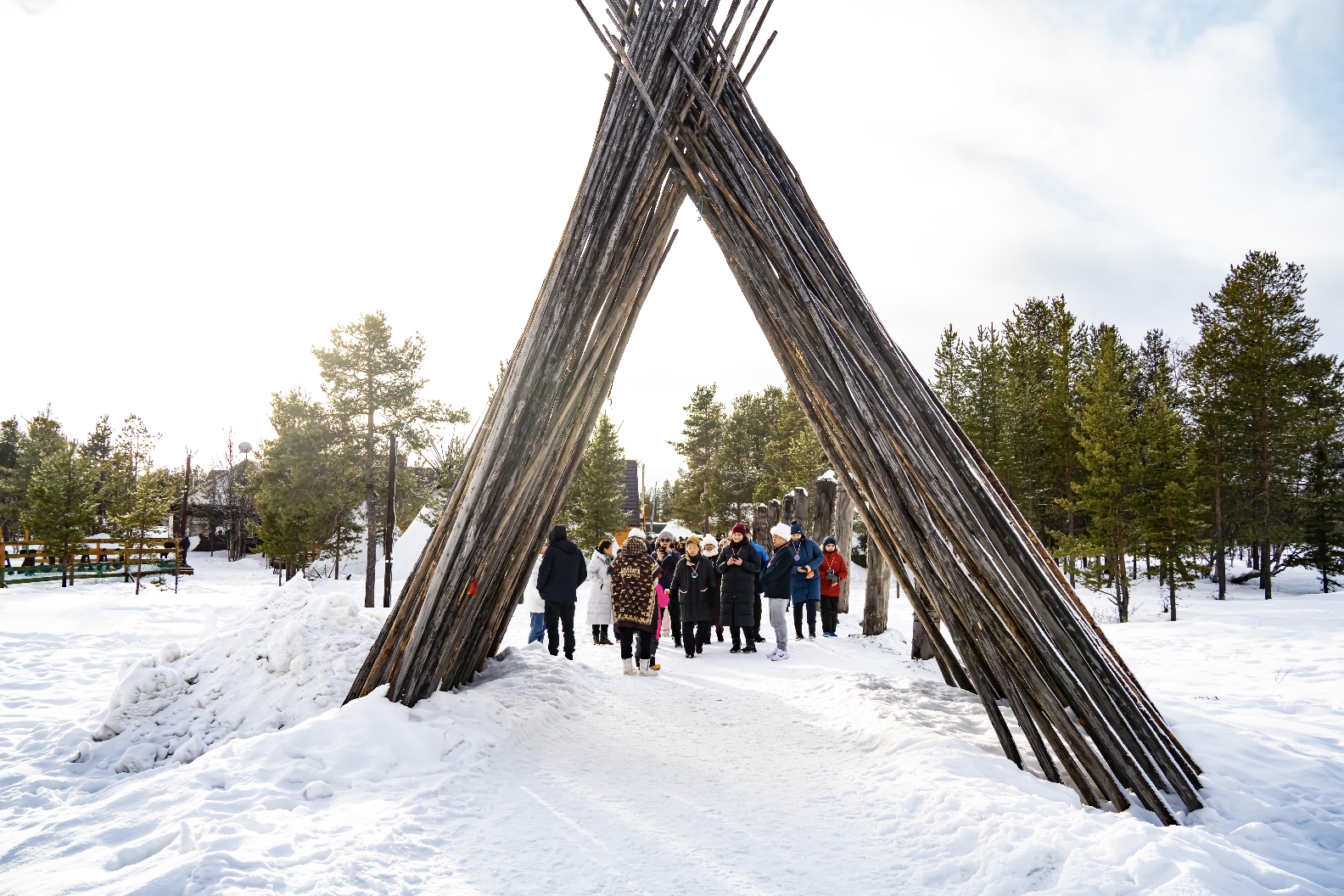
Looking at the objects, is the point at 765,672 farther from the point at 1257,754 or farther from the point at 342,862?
the point at 342,862

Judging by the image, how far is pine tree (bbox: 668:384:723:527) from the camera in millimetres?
34375

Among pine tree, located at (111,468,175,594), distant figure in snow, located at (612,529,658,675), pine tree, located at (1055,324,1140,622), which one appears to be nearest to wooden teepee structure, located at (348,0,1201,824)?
distant figure in snow, located at (612,529,658,675)

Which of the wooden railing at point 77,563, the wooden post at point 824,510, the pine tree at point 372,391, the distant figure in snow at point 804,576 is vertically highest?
the pine tree at point 372,391

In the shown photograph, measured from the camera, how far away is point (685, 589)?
8.89m

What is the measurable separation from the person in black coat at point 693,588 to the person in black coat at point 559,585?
159cm

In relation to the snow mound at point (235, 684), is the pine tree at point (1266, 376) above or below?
above

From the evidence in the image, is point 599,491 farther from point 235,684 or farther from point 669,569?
point 235,684

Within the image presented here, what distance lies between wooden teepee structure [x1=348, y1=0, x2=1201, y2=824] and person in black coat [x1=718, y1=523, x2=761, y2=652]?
3541 mm

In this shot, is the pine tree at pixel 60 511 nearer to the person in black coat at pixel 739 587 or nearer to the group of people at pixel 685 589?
the group of people at pixel 685 589

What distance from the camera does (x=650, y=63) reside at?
202 inches

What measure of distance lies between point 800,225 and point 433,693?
4247 millimetres

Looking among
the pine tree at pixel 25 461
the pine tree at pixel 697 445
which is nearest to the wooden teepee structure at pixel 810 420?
the pine tree at pixel 697 445

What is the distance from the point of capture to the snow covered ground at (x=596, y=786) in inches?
108

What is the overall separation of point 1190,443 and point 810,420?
799 inches
